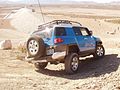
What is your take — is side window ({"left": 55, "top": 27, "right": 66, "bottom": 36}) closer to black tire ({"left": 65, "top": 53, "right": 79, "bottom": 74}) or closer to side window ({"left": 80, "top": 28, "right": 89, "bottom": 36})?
black tire ({"left": 65, "top": 53, "right": 79, "bottom": 74})

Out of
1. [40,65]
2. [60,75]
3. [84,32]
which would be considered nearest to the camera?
[60,75]

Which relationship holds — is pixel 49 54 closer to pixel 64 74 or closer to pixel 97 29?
pixel 64 74

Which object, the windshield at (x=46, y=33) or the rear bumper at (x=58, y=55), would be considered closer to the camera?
the rear bumper at (x=58, y=55)

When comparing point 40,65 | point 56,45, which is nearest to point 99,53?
point 40,65

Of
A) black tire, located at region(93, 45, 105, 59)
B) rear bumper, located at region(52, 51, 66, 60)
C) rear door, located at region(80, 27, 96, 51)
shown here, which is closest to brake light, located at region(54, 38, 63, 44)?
rear bumper, located at region(52, 51, 66, 60)

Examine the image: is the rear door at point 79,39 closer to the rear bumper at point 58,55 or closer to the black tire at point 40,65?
the rear bumper at point 58,55

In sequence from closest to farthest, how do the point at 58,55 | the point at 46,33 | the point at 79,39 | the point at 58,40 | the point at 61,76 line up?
1. the point at 58,55
2. the point at 58,40
3. the point at 61,76
4. the point at 46,33
5. the point at 79,39

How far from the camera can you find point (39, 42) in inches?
463

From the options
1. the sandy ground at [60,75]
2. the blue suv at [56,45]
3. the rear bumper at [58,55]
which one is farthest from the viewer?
the blue suv at [56,45]

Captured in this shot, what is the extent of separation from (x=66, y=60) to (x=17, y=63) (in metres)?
2.79

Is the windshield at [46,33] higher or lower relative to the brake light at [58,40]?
higher

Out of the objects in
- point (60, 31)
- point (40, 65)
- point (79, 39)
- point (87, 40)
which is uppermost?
point (60, 31)

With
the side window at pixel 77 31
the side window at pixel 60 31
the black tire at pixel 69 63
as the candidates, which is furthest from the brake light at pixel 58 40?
the side window at pixel 77 31

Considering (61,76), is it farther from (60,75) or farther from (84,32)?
(84,32)
